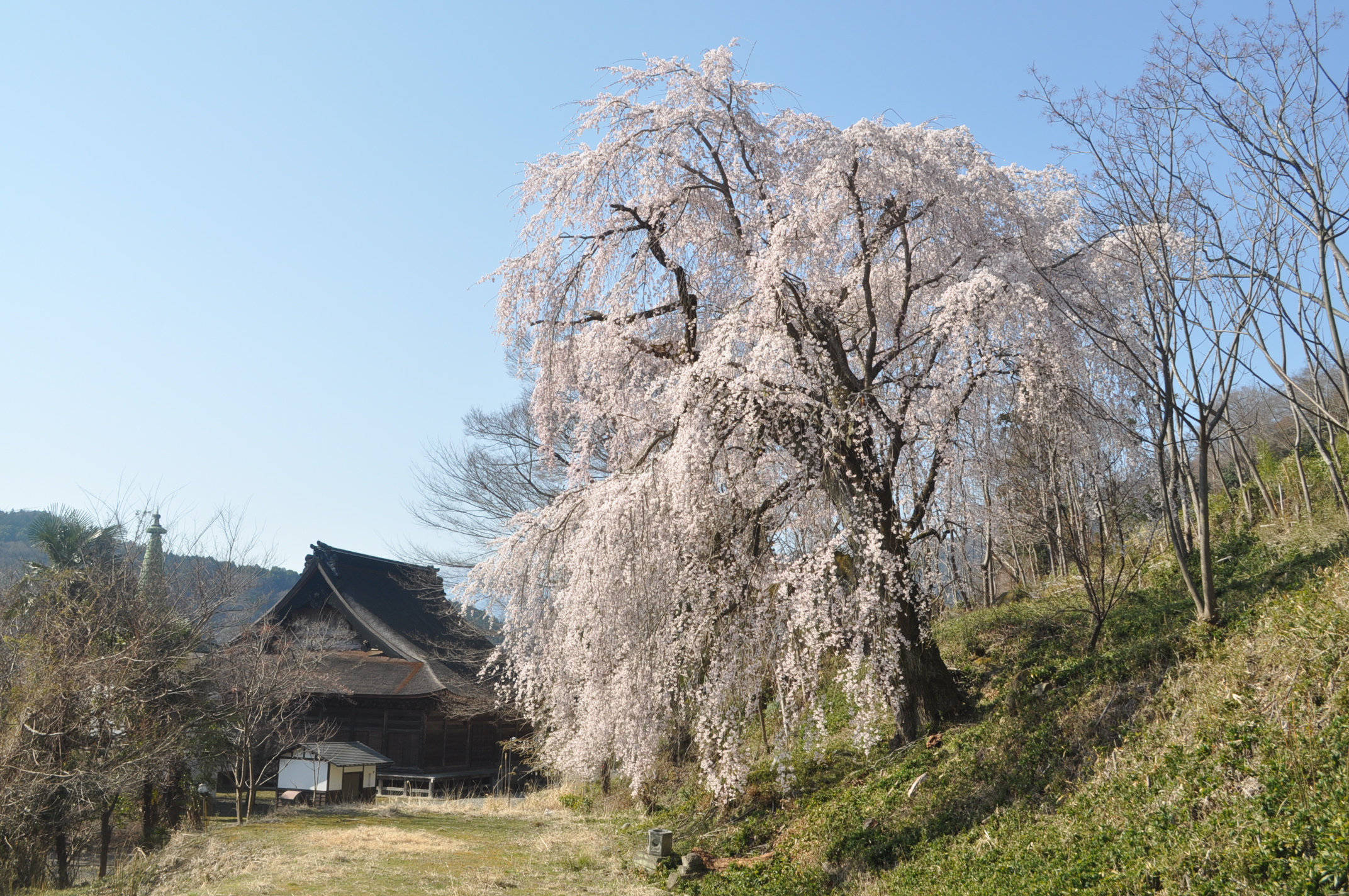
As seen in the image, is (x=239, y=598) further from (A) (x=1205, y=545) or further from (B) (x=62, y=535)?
(A) (x=1205, y=545)

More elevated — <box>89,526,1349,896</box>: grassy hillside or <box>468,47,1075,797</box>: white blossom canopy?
<box>468,47,1075,797</box>: white blossom canopy

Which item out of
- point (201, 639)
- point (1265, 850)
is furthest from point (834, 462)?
point (201, 639)

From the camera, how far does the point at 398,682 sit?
19.8m

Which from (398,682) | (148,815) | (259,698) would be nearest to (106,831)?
(148,815)

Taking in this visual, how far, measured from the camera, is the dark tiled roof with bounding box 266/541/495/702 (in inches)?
775

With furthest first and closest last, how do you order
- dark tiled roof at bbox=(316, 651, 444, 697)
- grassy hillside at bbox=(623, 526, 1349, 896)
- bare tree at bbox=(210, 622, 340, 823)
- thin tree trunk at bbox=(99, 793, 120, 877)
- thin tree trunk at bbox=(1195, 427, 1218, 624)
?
dark tiled roof at bbox=(316, 651, 444, 697)
bare tree at bbox=(210, 622, 340, 823)
thin tree trunk at bbox=(99, 793, 120, 877)
thin tree trunk at bbox=(1195, 427, 1218, 624)
grassy hillside at bbox=(623, 526, 1349, 896)

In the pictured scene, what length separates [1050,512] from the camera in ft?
37.1

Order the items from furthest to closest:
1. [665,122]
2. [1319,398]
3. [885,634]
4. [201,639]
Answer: [201,639]
[665,122]
[1319,398]
[885,634]

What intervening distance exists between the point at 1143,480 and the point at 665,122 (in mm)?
8785

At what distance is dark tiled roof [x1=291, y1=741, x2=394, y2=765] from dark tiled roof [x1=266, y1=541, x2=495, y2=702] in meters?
1.17

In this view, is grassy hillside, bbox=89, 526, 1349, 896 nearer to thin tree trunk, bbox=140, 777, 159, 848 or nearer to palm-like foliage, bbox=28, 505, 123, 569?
thin tree trunk, bbox=140, 777, 159, 848

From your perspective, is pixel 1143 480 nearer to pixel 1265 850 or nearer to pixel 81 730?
pixel 1265 850

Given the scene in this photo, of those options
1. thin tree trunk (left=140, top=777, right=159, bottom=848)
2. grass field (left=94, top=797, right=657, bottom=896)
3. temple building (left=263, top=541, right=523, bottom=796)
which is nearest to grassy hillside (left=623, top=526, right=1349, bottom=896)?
grass field (left=94, top=797, right=657, bottom=896)

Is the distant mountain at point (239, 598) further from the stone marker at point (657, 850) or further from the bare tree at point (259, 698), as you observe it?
the stone marker at point (657, 850)
